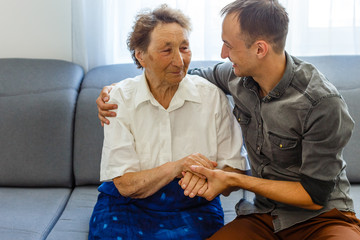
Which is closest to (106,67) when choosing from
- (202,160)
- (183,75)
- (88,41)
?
(88,41)

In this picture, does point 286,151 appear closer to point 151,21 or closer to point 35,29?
point 151,21

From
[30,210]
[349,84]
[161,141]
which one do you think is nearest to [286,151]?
[161,141]

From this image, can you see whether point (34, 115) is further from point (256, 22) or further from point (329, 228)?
point (329, 228)

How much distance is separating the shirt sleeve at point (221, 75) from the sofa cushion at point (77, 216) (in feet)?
2.60

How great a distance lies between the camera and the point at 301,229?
67.3 inches

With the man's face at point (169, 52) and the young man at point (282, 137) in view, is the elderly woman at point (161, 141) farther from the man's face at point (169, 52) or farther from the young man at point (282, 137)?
the young man at point (282, 137)

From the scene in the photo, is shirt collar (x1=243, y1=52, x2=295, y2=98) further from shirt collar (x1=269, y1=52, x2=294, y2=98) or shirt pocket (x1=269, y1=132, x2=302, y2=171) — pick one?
shirt pocket (x1=269, y1=132, x2=302, y2=171)

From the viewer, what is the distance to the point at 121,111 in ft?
6.25

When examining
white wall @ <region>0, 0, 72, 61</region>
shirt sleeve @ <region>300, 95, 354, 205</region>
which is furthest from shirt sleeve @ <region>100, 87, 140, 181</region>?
white wall @ <region>0, 0, 72, 61</region>

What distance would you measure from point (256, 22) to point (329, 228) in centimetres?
75

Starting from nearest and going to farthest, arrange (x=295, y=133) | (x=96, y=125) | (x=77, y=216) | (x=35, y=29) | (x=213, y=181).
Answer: (x=295, y=133) → (x=213, y=181) → (x=77, y=216) → (x=96, y=125) → (x=35, y=29)

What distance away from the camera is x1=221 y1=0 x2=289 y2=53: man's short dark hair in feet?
5.22

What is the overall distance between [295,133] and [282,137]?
0.05 metres

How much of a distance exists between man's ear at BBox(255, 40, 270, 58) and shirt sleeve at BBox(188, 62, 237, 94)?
258mm
